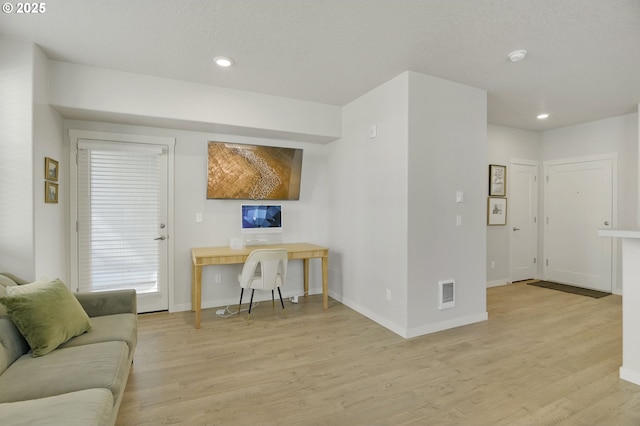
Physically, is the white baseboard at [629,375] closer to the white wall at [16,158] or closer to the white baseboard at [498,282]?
the white baseboard at [498,282]

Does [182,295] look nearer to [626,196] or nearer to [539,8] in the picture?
[539,8]

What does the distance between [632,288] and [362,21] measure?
2.76 m

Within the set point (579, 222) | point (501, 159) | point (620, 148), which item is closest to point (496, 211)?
point (501, 159)

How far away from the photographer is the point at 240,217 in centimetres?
418

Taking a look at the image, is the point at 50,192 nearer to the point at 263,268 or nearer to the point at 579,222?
the point at 263,268

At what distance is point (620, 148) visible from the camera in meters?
4.67

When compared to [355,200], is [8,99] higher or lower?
higher

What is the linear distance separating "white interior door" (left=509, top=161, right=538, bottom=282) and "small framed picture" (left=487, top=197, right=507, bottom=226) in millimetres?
205

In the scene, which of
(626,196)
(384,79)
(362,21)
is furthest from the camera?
(626,196)

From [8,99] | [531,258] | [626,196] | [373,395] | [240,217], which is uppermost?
[8,99]

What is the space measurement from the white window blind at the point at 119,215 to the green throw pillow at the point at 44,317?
1655mm

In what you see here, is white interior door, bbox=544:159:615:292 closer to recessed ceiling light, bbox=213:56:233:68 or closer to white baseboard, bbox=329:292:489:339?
white baseboard, bbox=329:292:489:339

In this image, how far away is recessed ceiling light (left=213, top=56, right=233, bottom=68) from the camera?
290 centimetres

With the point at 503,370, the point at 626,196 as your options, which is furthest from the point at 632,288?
the point at 626,196
